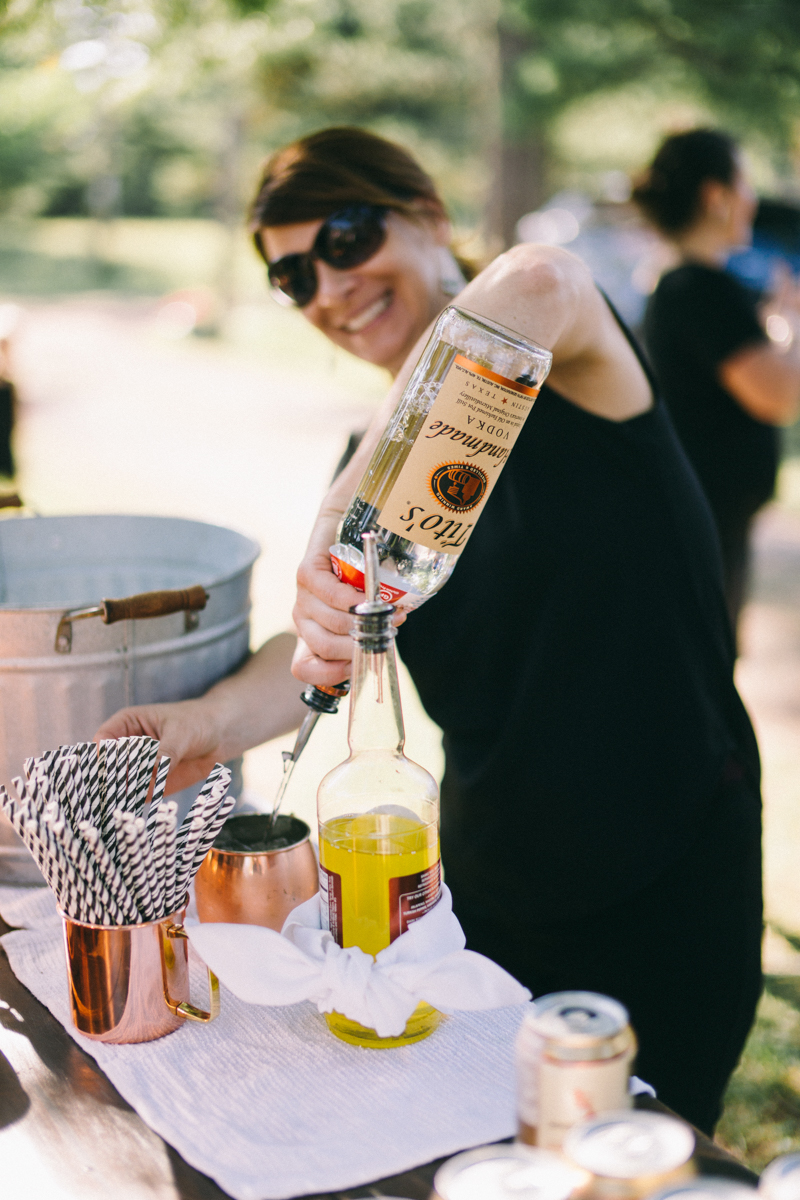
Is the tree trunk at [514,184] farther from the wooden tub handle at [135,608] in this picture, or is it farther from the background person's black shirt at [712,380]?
the wooden tub handle at [135,608]

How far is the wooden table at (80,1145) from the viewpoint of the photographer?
774 millimetres

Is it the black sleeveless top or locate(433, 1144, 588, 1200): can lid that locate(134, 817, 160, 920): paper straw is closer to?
locate(433, 1144, 588, 1200): can lid

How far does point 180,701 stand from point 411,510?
0.52 metres

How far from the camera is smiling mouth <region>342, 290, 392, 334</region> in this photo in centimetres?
158

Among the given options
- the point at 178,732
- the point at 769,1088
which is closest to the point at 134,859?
the point at 178,732

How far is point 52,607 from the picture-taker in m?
1.17

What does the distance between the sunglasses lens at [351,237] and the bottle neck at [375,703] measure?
2.68ft

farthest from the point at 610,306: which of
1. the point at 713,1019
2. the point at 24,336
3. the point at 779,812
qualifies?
the point at 24,336

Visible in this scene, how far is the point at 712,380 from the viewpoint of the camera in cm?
289

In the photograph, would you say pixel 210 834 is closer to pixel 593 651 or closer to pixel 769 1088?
pixel 593 651

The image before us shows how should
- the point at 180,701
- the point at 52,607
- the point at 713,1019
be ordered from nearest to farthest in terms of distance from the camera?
the point at 52,607, the point at 180,701, the point at 713,1019

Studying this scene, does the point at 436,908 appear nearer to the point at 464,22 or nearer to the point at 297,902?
the point at 297,902

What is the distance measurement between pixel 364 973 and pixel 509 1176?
268mm

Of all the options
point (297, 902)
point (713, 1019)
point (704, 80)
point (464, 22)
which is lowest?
point (713, 1019)
